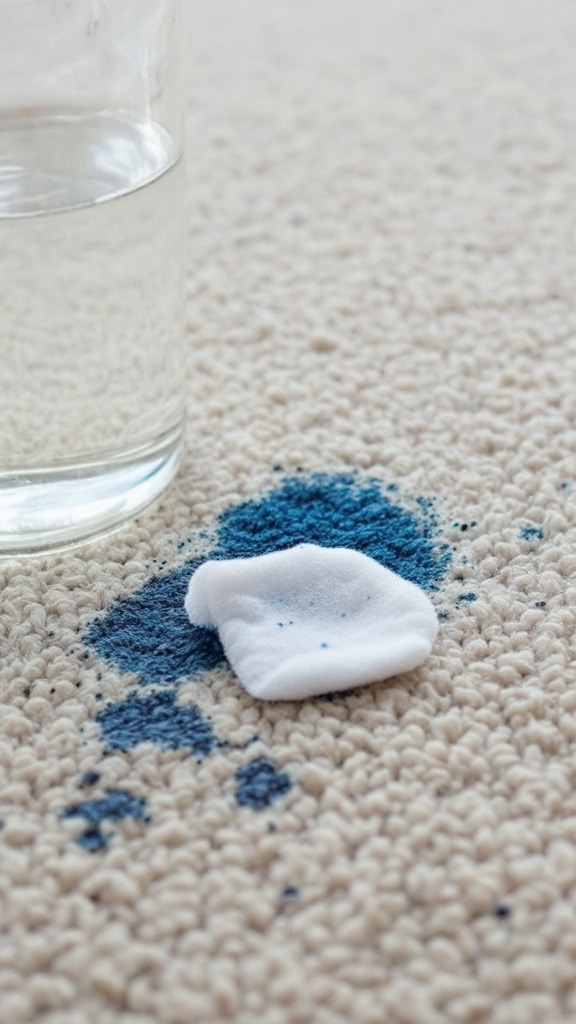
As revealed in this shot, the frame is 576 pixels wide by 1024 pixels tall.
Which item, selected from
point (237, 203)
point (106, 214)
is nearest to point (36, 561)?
point (106, 214)

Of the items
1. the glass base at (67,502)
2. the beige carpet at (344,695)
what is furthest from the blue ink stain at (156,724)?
the glass base at (67,502)

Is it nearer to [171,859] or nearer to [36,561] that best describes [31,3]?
[36,561]

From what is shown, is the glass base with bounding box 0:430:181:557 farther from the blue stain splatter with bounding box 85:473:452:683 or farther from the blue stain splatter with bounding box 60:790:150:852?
the blue stain splatter with bounding box 60:790:150:852

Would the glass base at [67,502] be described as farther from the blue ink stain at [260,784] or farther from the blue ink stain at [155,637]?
the blue ink stain at [260,784]

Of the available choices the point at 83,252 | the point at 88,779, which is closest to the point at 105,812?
the point at 88,779

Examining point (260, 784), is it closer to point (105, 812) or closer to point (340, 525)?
point (105, 812)

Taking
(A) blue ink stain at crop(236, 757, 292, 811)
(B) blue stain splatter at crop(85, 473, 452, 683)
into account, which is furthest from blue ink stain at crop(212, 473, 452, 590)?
(A) blue ink stain at crop(236, 757, 292, 811)
